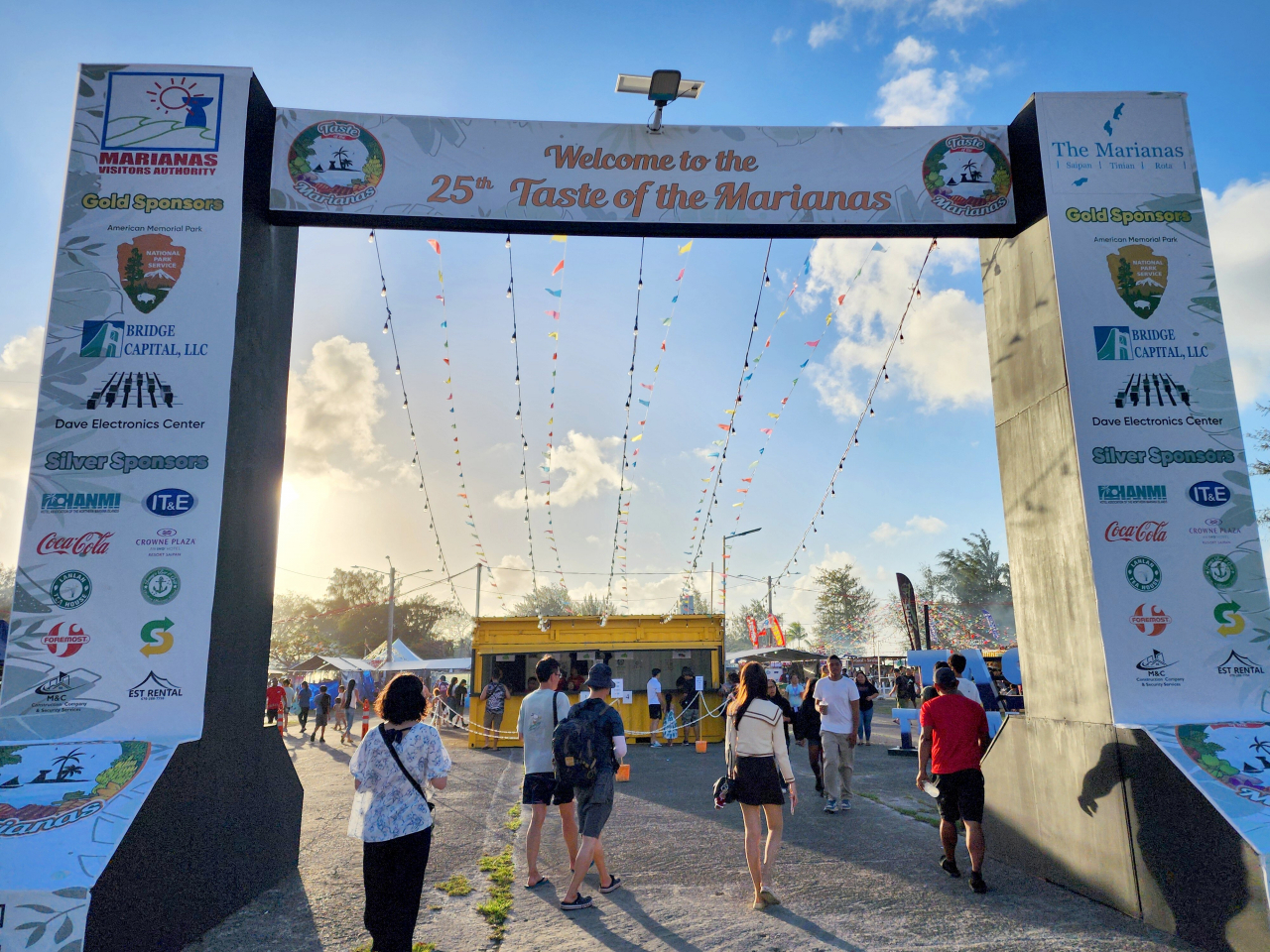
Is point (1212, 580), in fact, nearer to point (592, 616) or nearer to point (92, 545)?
point (92, 545)

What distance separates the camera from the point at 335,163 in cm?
686

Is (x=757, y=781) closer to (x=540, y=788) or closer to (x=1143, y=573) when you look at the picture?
(x=540, y=788)

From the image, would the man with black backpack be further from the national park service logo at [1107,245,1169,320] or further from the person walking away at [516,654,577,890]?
the national park service logo at [1107,245,1169,320]

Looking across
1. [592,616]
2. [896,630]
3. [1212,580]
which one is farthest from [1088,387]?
[896,630]

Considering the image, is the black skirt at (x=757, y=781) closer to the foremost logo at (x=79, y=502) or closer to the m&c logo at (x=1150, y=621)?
the m&c logo at (x=1150, y=621)

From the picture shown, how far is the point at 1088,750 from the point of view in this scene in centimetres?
550

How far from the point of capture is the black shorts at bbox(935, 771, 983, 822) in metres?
5.62

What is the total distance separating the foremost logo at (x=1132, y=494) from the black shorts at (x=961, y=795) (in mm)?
2238

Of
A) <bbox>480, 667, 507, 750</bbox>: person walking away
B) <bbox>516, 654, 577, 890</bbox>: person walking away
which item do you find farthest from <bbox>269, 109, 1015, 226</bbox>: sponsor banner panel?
<bbox>480, 667, 507, 750</bbox>: person walking away

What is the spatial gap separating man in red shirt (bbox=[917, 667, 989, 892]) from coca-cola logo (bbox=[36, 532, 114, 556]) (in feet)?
20.0

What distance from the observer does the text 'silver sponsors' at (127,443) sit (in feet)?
17.3

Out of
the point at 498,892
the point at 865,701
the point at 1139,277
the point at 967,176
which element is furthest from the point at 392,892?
the point at 865,701

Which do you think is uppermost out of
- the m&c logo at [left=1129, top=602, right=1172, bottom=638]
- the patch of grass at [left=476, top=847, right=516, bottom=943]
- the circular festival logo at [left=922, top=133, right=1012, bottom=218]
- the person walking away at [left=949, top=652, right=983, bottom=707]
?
the circular festival logo at [left=922, top=133, right=1012, bottom=218]

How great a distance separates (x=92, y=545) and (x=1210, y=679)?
311 inches
